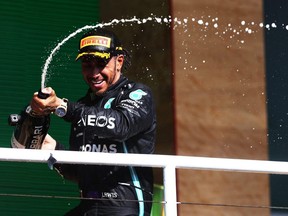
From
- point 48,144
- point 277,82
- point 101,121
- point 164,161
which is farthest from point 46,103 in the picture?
point 277,82

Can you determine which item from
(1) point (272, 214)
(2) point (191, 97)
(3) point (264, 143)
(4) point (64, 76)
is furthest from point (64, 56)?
(1) point (272, 214)

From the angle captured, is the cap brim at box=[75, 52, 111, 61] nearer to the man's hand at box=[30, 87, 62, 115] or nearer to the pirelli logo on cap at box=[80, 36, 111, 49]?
the pirelli logo on cap at box=[80, 36, 111, 49]

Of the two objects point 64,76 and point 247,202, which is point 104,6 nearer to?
point 64,76

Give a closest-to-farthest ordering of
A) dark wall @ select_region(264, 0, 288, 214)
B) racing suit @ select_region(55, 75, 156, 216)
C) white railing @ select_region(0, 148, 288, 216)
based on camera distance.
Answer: white railing @ select_region(0, 148, 288, 216), racing suit @ select_region(55, 75, 156, 216), dark wall @ select_region(264, 0, 288, 214)

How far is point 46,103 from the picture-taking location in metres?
4.14

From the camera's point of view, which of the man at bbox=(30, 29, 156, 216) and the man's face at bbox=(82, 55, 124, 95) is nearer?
the man at bbox=(30, 29, 156, 216)

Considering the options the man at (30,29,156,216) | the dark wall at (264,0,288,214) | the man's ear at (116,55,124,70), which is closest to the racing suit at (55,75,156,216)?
the man at (30,29,156,216)

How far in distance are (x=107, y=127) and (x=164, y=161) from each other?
1.31 ft

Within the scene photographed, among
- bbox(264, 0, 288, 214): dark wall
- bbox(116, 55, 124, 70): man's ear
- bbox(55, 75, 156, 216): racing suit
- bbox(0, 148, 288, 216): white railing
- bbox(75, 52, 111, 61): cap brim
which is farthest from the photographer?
bbox(264, 0, 288, 214): dark wall

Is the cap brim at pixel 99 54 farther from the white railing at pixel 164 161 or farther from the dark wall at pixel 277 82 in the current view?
the dark wall at pixel 277 82

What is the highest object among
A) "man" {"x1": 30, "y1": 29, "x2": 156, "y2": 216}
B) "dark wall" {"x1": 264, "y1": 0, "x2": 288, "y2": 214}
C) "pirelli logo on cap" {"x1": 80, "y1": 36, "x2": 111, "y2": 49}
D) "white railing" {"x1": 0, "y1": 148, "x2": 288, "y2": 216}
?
"dark wall" {"x1": 264, "y1": 0, "x2": 288, "y2": 214}

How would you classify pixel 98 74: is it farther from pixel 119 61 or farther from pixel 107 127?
pixel 107 127

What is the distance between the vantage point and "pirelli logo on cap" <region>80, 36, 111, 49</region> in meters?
4.42

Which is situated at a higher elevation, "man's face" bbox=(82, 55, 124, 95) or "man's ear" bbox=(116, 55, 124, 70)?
"man's ear" bbox=(116, 55, 124, 70)
